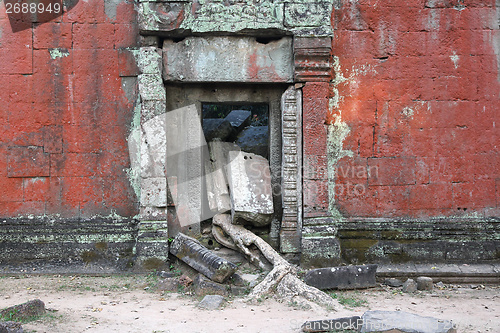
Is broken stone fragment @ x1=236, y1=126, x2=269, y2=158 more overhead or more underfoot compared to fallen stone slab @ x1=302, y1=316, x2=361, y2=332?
more overhead

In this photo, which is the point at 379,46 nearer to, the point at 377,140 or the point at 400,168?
the point at 377,140

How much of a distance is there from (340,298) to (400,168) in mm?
2102

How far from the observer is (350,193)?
6234 mm

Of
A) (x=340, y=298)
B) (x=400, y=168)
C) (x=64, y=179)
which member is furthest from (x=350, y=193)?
(x=64, y=179)

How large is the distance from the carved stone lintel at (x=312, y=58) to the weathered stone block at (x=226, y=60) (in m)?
0.16

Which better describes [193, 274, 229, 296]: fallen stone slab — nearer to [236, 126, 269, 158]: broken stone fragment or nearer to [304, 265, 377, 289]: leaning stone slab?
[304, 265, 377, 289]: leaning stone slab

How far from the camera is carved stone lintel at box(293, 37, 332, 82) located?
5941mm

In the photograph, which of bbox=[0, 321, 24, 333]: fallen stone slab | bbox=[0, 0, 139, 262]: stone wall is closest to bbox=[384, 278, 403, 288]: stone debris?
bbox=[0, 0, 139, 262]: stone wall

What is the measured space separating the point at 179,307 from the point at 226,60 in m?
3.13

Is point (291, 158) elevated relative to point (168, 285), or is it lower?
elevated

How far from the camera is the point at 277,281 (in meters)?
5.13

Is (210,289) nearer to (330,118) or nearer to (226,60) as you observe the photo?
(330,118)

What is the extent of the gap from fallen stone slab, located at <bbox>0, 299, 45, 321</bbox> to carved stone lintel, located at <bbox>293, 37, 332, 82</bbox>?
3.92 meters

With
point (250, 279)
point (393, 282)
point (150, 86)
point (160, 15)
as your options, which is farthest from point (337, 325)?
point (160, 15)
